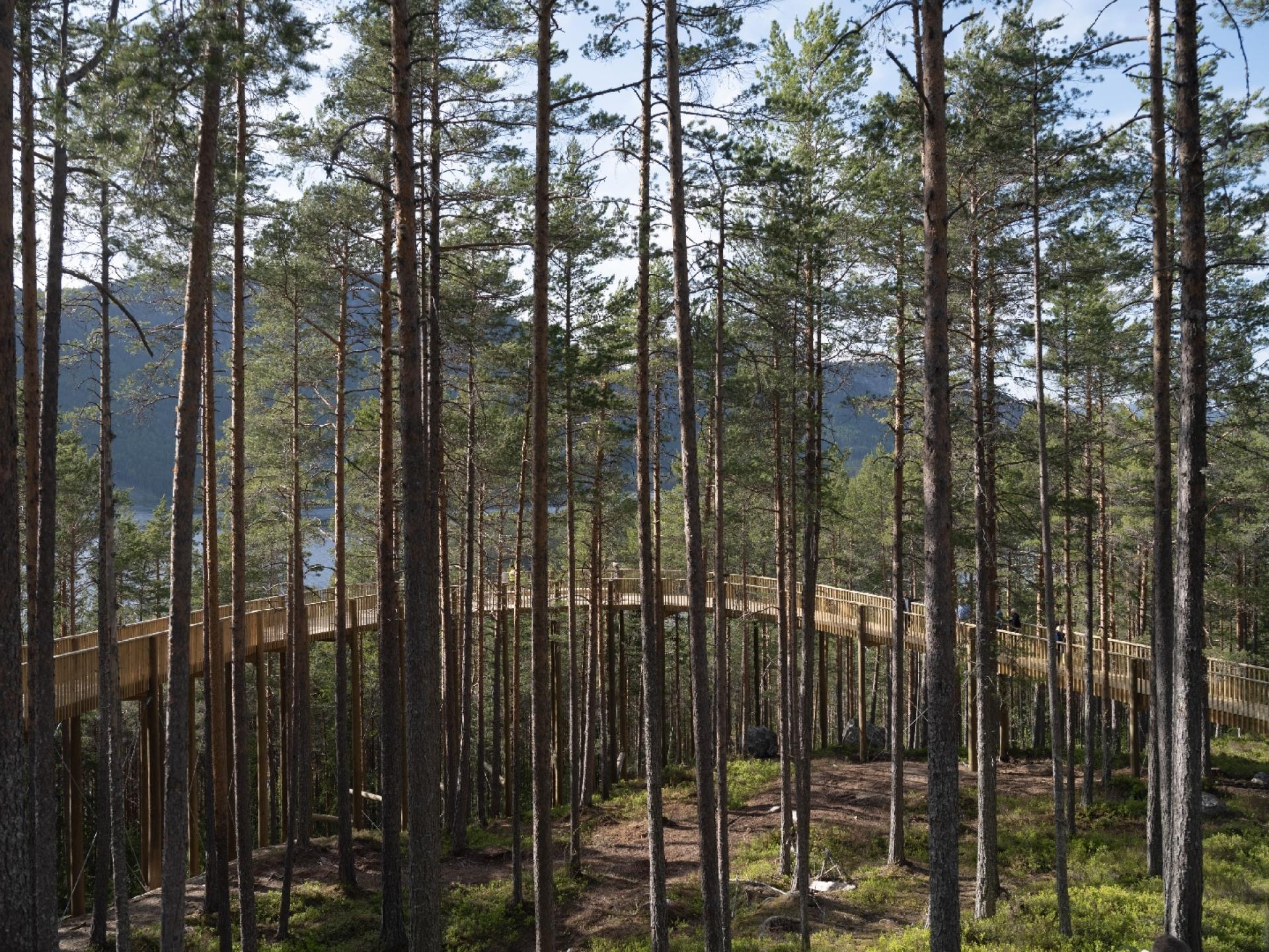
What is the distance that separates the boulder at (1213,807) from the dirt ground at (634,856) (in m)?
3.02

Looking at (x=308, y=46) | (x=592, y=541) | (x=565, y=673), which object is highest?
(x=308, y=46)

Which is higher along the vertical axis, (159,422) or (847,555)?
(159,422)

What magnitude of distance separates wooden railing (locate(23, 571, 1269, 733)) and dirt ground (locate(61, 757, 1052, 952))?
9.53 feet

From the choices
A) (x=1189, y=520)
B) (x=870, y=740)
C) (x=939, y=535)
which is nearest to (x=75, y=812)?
(x=939, y=535)

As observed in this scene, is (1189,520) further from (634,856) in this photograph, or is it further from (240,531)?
(634,856)

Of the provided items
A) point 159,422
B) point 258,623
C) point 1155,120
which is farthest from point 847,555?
point 159,422

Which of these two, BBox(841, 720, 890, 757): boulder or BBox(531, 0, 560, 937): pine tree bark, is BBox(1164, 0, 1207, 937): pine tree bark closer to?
BBox(531, 0, 560, 937): pine tree bark

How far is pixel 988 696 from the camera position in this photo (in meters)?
11.2

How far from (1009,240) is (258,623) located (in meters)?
14.4

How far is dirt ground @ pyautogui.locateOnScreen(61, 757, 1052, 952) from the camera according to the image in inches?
513

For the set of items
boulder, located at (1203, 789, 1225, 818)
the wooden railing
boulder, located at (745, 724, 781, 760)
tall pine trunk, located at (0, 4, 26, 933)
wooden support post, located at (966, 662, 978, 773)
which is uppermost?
tall pine trunk, located at (0, 4, 26, 933)

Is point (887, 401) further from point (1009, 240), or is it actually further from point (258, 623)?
point (258, 623)

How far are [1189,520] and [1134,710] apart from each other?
40.4ft

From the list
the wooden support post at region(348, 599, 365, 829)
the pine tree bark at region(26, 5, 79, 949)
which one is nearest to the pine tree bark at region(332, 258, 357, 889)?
the wooden support post at region(348, 599, 365, 829)
